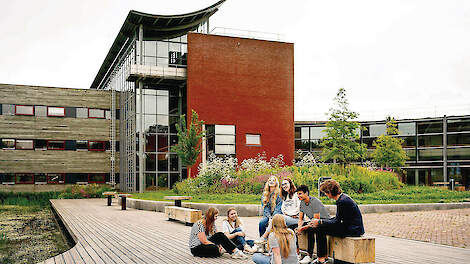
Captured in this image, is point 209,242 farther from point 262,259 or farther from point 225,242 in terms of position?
point 262,259

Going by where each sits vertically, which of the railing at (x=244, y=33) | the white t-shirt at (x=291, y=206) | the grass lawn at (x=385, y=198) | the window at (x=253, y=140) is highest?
the railing at (x=244, y=33)

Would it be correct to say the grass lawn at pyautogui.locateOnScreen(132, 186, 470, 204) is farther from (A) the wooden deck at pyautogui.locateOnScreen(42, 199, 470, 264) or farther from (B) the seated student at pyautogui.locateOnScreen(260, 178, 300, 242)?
(B) the seated student at pyautogui.locateOnScreen(260, 178, 300, 242)

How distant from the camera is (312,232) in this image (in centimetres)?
867

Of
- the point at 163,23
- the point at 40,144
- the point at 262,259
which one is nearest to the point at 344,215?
the point at 262,259

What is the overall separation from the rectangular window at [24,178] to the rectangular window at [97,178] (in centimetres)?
430

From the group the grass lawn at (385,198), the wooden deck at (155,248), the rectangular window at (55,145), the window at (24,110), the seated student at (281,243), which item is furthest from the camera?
the rectangular window at (55,145)

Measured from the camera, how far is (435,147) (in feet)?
143

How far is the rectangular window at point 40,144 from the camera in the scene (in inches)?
1484

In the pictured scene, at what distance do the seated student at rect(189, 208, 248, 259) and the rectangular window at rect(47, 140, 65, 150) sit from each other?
31.6m

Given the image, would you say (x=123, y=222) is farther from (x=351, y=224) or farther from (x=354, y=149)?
(x=354, y=149)

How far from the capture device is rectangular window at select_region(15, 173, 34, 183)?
3691cm

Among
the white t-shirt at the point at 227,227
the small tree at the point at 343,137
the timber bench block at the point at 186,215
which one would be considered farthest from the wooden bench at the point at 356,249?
the small tree at the point at 343,137

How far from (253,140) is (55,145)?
16.0 metres

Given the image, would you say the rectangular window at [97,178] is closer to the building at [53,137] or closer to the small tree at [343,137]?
the building at [53,137]
